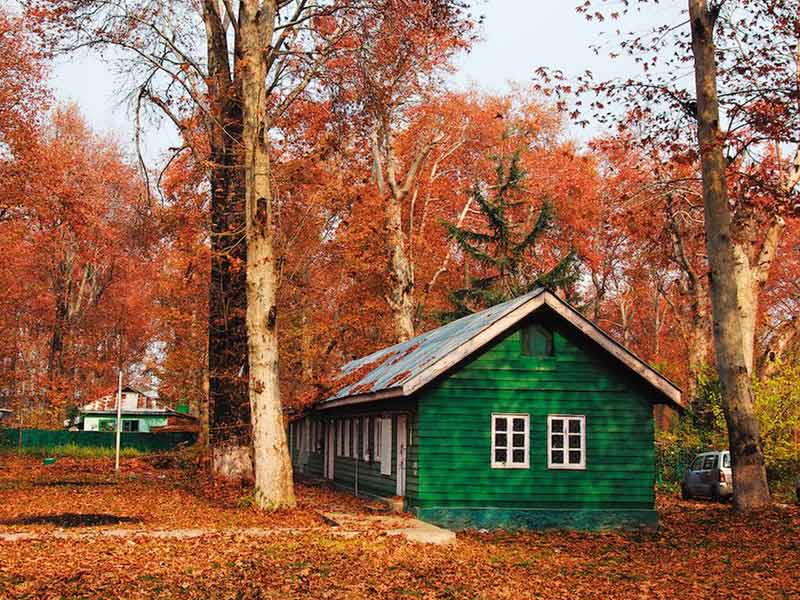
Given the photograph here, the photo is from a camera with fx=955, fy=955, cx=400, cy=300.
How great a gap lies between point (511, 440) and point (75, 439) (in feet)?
119

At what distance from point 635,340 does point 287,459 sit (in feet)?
168

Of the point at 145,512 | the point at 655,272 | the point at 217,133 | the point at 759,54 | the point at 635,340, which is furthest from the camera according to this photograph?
the point at 635,340

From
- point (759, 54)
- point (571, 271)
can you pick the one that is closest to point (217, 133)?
point (759, 54)

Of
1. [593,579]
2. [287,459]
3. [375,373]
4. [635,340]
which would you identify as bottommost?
[593,579]

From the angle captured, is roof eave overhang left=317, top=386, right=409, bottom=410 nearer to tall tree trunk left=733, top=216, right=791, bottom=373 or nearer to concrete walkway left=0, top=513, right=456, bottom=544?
concrete walkway left=0, top=513, right=456, bottom=544

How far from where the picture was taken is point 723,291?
65.7 ft

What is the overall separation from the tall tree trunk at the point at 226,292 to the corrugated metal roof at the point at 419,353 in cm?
287

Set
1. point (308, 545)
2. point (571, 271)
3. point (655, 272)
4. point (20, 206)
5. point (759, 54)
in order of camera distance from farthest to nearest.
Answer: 1. point (655, 272)
2. point (571, 271)
3. point (20, 206)
4. point (759, 54)
5. point (308, 545)

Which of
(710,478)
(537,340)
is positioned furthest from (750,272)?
(537,340)

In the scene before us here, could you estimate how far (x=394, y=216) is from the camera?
1510 inches

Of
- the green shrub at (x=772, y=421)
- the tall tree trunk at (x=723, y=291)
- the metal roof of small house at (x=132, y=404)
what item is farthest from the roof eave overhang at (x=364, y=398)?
the metal roof of small house at (x=132, y=404)

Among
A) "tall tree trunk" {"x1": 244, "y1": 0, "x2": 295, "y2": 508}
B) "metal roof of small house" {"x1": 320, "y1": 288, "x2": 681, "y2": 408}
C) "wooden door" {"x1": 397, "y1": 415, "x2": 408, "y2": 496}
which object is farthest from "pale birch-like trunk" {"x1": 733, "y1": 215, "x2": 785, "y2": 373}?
"tall tree trunk" {"x1": 244, "y1": 0, "x2": 295, "y2": 508}

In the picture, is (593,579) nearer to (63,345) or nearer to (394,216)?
(394,216)

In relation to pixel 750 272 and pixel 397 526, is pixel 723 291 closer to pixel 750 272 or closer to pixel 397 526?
pixel 397 526
